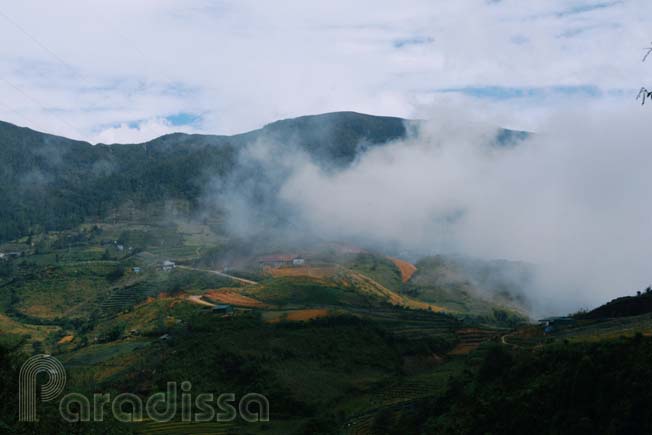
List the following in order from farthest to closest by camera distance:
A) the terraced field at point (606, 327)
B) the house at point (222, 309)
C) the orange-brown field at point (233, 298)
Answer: the orange-brown field at point (233, 298) < the house at point (222, 309) < the terraced field at point (606, 327)

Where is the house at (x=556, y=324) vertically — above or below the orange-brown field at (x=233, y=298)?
below

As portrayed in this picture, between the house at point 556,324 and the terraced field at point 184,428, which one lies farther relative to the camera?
the house at point 556,324

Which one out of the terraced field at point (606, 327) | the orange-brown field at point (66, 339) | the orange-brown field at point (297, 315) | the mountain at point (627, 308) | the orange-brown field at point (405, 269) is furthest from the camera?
the orange-brown field at point (405, 269)

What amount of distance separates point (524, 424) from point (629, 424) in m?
5.38

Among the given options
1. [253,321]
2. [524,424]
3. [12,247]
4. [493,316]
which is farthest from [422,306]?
[12,247]

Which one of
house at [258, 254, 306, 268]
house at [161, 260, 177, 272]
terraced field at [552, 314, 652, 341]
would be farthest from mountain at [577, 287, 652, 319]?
house at [161, 260, 177, 272]

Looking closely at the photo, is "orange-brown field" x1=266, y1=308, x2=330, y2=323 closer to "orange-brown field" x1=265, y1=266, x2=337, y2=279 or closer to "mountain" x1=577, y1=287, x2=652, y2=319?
"orange-brown field" x1=265, y1=266, x2=337, y2=279

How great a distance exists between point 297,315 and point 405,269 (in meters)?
50.6

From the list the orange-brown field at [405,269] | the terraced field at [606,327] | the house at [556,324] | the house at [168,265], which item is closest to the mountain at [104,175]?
the house at [168,265]

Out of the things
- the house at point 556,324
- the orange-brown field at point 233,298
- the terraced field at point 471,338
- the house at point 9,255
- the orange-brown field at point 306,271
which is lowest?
the terraced field at point 471,338

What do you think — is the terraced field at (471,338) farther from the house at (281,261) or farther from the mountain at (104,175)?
the mountain at (104,175)

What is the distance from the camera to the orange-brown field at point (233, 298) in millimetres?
70438

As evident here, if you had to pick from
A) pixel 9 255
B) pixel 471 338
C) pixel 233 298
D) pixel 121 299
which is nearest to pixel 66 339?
pixel 121 299

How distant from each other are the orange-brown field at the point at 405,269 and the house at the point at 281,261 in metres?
18.0
